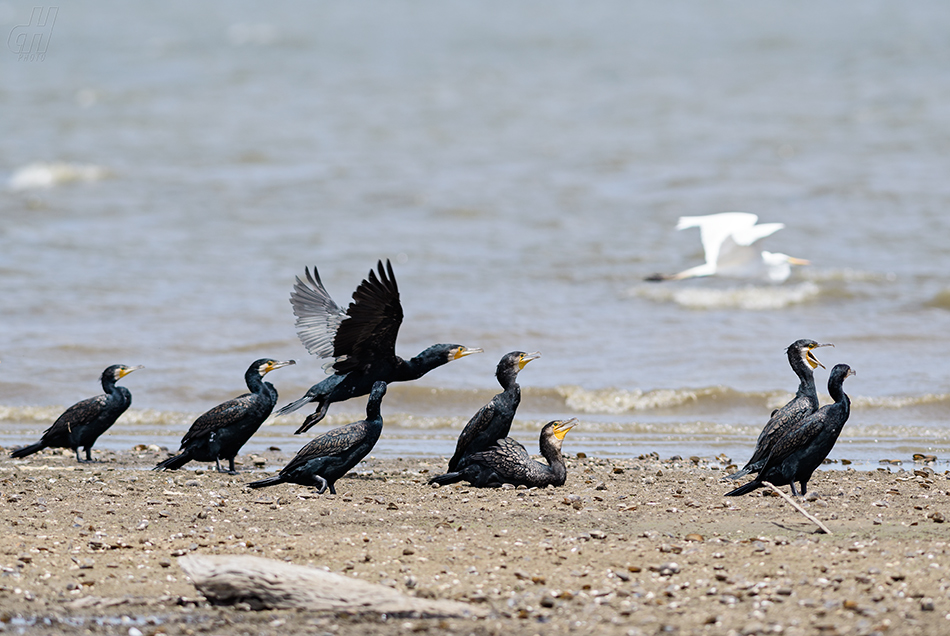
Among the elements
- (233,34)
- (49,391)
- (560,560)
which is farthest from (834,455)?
(233,34)

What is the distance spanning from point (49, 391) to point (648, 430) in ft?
20.3

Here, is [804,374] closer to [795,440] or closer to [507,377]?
[795,440]

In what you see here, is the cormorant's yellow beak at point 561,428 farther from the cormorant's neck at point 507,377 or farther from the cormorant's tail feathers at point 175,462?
the cormorant's tail feathers at point 175,462

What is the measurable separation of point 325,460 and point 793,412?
3144 millimetres

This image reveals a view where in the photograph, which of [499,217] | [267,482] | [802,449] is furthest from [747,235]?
[499,217]

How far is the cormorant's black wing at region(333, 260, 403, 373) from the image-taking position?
29.0ft

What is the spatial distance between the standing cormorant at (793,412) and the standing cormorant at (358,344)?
2.34 meters

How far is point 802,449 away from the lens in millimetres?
7422

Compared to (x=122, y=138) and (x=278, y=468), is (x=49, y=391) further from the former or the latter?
(x=122, y=138)

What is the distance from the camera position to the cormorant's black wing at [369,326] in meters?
8.85

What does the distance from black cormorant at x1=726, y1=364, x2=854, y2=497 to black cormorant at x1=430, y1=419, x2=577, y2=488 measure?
1223 millimetres

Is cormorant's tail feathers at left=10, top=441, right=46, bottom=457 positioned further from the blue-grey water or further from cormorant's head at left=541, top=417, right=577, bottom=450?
cormorant's head at left=541, top=417, right=577, bottom=450

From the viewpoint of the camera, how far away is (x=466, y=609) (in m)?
5.24

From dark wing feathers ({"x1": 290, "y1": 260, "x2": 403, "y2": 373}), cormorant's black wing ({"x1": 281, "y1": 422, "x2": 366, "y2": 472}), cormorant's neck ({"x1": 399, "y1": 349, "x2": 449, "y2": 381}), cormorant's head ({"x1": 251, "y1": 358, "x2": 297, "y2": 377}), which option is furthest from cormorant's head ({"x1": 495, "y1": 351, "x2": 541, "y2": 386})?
cormorant's head ({"x1": 251, "y1": 358, "x2": 297, "y2": 377})
